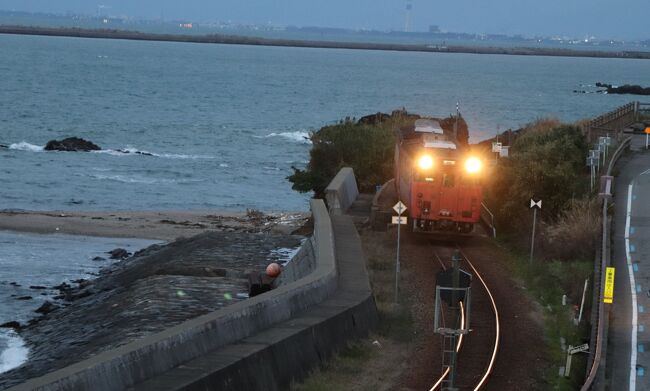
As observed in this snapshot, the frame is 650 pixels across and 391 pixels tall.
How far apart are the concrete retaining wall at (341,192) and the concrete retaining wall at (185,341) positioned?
14.0 meters

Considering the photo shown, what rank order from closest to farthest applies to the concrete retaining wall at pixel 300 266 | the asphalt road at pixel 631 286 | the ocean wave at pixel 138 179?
the asphalt road at pixel 631 286 → the concrete retaining wall at pixel 300 266 → the ocean wave at pixel 138 179

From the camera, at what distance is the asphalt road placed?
23156 mm

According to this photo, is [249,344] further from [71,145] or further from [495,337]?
[71,145]

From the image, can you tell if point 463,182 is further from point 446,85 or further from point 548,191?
point 446,85

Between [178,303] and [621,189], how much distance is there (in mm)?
19029

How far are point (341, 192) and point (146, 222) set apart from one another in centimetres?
1519

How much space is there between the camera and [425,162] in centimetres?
3659

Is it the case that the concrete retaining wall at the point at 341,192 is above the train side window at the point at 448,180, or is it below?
below

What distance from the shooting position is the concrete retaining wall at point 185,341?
17330 millimetres

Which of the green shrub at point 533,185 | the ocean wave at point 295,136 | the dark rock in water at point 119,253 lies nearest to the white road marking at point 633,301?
the green shrub at point 533,185

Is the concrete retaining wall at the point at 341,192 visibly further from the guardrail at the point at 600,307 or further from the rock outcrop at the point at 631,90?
the rock outcrop at the point at 631,90

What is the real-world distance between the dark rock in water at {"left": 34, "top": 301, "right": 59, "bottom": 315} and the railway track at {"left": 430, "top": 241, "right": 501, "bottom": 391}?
40.9 feet

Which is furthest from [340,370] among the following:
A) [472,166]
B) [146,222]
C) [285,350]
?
[146,222]

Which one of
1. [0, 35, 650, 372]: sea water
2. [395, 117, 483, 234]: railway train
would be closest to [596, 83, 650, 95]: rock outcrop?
[0, 35, 650, 372]: sea water
